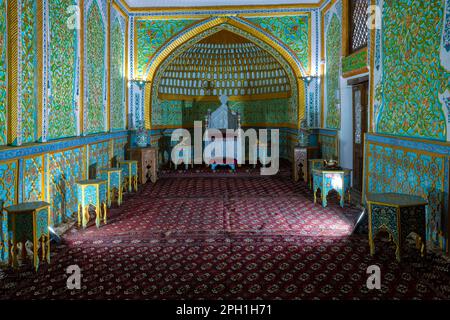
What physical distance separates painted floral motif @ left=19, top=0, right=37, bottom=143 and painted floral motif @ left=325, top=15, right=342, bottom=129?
5.58 meters

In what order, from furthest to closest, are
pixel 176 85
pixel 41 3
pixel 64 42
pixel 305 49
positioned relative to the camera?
pixel 176 85
pixel 305 49
pixel 64 42
pixel 41 3

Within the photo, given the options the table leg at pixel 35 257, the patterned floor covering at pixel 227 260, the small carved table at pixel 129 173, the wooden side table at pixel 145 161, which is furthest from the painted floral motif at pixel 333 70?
the table leg at pixel 35 257

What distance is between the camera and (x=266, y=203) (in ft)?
20.9

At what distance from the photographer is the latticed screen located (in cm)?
638

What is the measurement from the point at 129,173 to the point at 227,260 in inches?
170

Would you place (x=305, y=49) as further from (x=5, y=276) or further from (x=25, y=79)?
(x=5, y=276)

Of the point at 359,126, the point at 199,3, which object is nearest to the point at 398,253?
the point at 359,126

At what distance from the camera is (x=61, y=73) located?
517cm

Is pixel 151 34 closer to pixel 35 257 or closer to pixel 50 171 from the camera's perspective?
pixel 50 171

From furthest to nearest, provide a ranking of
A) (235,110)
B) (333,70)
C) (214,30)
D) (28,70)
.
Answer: (235,110), (214,30), (333,70), (28,70)

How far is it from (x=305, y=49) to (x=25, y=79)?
682 centimetres

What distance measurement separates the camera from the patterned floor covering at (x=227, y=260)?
2.98m

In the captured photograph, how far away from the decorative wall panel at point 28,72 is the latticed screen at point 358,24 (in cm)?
479
